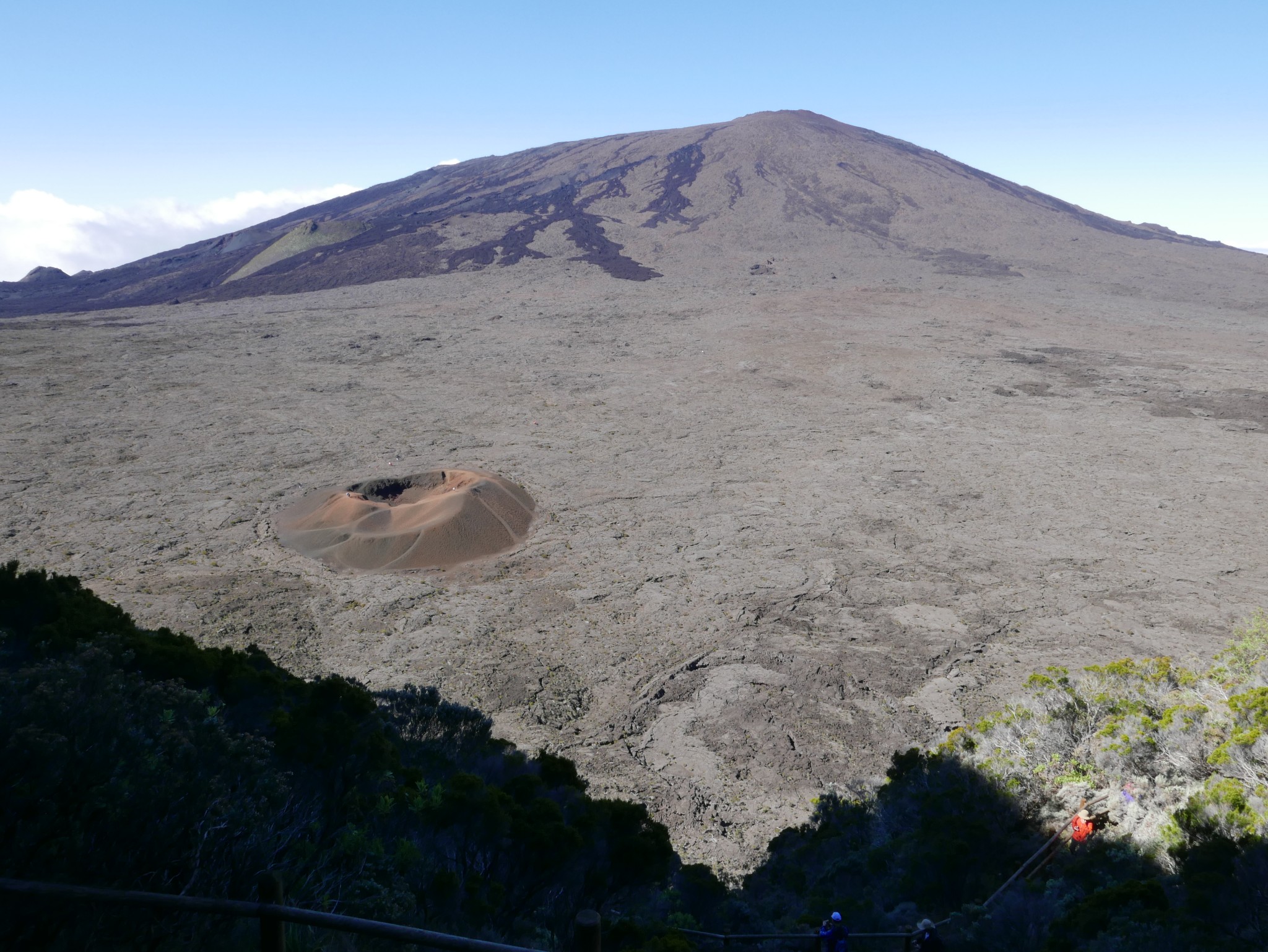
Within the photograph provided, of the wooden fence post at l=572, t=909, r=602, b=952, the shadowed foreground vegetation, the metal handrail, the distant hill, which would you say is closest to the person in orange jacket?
the shadowed foreground vegetation

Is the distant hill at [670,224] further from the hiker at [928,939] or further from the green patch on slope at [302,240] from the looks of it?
the hiker at [928,939]

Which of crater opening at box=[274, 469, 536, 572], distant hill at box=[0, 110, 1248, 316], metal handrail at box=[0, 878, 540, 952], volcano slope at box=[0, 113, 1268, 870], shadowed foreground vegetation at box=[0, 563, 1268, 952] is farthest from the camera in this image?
distant hill at box=[0, 110, 1248, 316]

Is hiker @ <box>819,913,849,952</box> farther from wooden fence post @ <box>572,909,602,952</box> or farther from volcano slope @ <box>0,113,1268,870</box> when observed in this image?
wooden fence post @ <box>572,909,602,952</box>

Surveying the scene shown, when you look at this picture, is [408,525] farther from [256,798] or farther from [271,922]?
[271,922]

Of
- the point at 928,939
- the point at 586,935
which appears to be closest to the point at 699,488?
the point at 928,939

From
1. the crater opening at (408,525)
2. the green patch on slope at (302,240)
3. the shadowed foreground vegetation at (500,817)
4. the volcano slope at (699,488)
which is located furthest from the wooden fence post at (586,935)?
the green patch on slope at (302,240)

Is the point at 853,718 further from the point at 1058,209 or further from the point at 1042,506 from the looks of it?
the point at 1058,209
